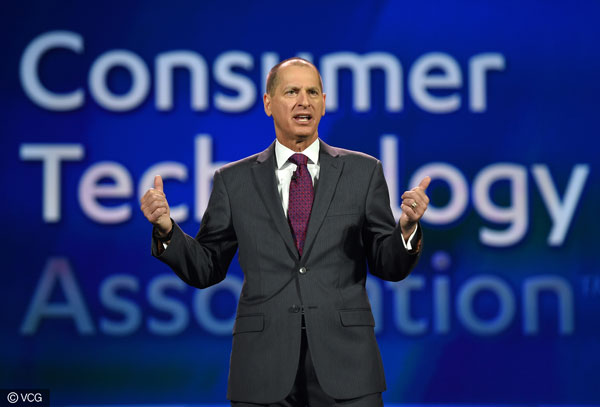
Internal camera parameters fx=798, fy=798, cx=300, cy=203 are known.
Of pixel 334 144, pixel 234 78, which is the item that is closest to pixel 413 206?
pixel 334 144

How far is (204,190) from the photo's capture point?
456cm

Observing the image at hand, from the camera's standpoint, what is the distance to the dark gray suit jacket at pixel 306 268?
1980 millimetres

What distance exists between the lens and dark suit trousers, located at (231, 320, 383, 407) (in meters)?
1.97

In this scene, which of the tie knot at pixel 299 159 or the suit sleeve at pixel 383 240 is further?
the tie knot at pixel 299 159

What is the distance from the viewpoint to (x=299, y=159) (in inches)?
86.7

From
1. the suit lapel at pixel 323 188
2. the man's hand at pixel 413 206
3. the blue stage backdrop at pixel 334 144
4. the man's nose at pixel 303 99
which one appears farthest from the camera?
the blue stage backdrop at pixel 334 144

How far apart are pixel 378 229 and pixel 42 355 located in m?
3.05

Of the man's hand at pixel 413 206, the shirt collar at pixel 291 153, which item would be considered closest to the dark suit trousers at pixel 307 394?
the man's hand at pixel 413 206

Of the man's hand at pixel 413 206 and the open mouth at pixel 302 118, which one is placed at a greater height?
the open mouth at pixel 302 118

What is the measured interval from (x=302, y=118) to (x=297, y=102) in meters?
0.05

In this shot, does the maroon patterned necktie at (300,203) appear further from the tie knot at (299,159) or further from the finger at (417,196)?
the finger at (417,196)

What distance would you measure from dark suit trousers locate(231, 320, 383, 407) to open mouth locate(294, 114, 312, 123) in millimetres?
568

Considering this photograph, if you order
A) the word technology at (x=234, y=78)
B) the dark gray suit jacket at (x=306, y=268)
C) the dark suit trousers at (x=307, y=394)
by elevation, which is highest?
the word technology at (x=234, y=78)

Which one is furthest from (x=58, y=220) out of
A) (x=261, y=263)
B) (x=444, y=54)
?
(x=261, y=263)
